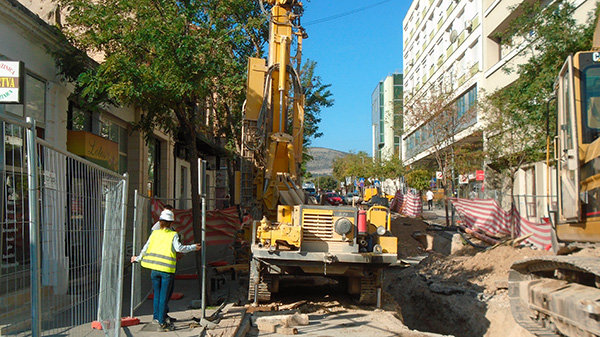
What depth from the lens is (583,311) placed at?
4.49 metres

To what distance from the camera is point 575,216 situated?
5328 mm

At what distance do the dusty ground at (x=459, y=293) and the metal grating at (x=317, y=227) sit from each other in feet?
10.7

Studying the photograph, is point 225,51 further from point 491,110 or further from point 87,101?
point 491,110

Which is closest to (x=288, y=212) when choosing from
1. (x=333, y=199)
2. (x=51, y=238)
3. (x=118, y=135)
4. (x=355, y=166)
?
(x=51, y=238)

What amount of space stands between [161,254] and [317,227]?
8.89ft

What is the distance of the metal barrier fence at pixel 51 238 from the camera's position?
3.12m

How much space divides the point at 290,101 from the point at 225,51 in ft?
5.99

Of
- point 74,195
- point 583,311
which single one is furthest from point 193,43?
point 583,311

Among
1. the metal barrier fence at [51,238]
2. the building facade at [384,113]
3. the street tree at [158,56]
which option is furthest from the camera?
the building facade at [384,113]

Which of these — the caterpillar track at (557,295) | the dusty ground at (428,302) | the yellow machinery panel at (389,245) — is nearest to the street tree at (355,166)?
the dusty ground at (428,302)

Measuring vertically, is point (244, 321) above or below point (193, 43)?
below

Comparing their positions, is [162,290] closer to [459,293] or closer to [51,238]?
[51,238]

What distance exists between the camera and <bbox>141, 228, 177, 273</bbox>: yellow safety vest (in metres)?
7.09

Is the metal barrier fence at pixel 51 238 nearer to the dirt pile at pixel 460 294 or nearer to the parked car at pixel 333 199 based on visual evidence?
the parked car at pixel 333 199
